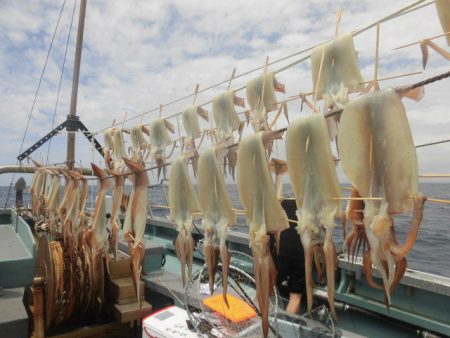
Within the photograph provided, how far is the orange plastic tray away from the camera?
361 centimetres

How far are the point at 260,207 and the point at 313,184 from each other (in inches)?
17.1

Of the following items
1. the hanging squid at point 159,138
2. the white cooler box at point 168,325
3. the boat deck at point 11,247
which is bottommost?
the white cooler box at point 168,325

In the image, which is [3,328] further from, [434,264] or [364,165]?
[434,264]

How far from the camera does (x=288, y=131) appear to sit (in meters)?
2.18

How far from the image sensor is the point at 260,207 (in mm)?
A: 2412

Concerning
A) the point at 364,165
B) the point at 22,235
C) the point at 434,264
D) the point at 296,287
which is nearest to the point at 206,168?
the point at 364,165

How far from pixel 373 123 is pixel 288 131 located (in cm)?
51

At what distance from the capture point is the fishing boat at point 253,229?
75.3 inches

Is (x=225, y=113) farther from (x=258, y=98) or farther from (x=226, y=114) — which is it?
(x=258, y=98)

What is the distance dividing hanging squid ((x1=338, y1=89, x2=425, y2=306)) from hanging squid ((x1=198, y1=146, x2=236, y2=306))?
1.06 meters

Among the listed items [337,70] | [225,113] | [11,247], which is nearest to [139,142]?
[225,113]

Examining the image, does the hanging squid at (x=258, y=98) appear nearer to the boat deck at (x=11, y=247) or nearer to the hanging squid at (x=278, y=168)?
the hanging squid at (x=278, y=168)

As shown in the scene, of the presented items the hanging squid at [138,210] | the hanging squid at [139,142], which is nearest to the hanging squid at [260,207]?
the hanging squid at [138,210]

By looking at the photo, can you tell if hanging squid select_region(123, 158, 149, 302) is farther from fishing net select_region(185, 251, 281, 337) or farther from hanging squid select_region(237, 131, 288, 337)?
hanging squid select_region(237, 131, 288, 337)
